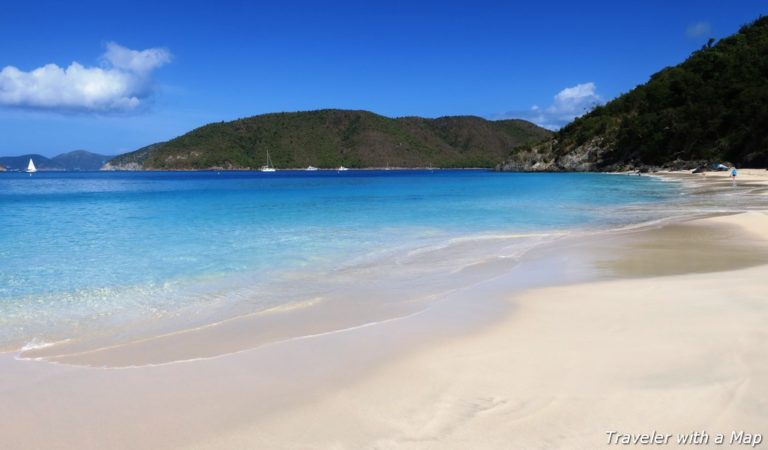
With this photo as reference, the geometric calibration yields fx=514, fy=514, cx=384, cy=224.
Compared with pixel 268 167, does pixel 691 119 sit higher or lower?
higher

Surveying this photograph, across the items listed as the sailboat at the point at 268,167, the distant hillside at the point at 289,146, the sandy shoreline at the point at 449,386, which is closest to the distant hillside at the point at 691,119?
the sandy shoreline at the point at 449,386

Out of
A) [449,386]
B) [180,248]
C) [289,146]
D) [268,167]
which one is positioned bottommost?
[180,248]

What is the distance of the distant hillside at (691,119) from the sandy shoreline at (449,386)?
66.5 metres

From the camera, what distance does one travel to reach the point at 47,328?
20.1 ft

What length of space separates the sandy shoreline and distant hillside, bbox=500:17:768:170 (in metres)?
66.5

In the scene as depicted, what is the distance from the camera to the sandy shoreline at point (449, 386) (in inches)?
127

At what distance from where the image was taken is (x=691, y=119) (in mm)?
76312

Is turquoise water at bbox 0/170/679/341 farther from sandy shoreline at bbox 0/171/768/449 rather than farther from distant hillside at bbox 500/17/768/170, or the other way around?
distant hillside at bbox 500/17/768/170

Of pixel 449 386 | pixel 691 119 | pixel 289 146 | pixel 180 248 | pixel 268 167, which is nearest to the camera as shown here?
pixel 449 386

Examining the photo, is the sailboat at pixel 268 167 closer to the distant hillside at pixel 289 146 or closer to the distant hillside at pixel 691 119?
the distant hillside at pixel 289 146

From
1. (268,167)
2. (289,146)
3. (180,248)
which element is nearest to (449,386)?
(180,248)

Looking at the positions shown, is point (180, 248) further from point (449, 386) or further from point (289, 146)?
point (289, 146)

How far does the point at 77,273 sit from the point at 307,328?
6.36 metres

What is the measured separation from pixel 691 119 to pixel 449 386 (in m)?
87.0
